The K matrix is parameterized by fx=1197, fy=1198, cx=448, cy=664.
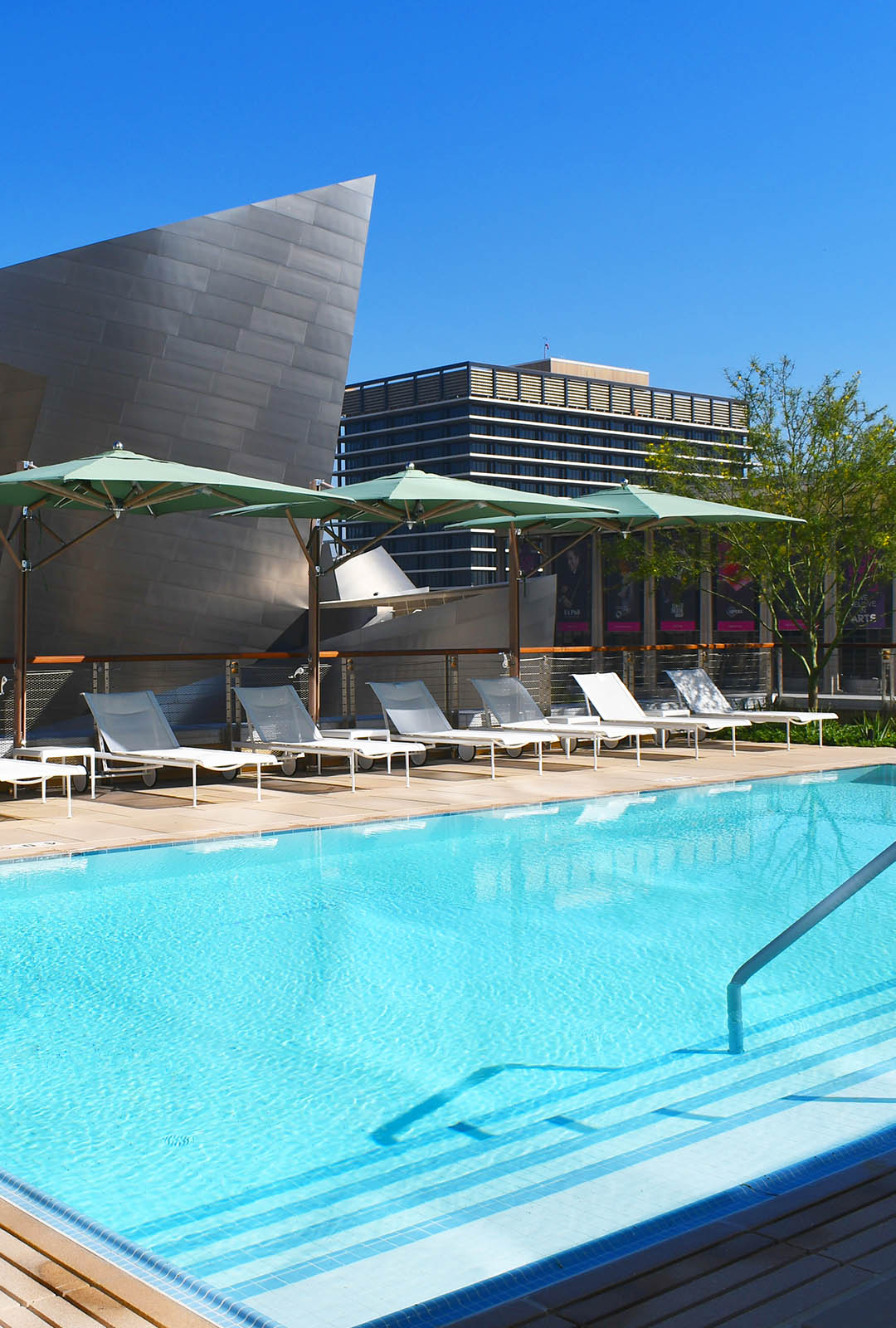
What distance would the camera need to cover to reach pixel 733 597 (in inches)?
822

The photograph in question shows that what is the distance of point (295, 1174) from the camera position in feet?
10.4

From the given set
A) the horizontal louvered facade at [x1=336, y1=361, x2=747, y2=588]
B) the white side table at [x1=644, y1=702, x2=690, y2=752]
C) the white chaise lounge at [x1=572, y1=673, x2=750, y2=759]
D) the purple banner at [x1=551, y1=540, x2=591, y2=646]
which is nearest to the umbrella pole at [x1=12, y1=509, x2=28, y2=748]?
the white chaise lounge at [x1=572, y1=673, x2=750, y2=759]

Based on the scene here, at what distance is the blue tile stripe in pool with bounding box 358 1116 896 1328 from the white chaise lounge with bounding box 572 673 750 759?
10202 millimetres

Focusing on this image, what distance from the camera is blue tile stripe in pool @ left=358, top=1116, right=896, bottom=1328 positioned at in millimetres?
2150

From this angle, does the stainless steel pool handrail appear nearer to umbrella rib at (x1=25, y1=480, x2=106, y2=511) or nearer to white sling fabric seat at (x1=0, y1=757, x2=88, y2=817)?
white sling fabric seat at (x1=0, y1=757, x2=88, y2=817)

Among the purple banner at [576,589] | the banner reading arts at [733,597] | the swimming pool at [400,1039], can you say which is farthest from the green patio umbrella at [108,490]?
the purple banner at [576,589]

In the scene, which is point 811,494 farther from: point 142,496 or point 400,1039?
point 400,1039

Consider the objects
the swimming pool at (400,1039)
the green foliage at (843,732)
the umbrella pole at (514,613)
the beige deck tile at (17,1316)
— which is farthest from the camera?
the green foliage at (843,732)

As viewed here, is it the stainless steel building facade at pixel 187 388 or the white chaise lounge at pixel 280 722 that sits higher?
the stainless steel building facade at pixel 187 388

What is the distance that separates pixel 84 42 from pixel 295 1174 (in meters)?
15.8

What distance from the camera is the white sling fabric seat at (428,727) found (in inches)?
468

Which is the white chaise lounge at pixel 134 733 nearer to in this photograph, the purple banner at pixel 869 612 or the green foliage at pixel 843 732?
the green foliage at pixel 843 732

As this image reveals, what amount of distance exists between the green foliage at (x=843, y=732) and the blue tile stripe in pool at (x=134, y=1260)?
13.1 m

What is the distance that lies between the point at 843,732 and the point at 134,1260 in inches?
535
